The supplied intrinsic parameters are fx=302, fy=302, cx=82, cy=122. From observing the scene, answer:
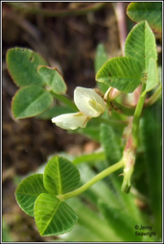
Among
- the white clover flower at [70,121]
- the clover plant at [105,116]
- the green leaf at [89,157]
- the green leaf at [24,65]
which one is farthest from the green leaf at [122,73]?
the green leaf at [89,157]

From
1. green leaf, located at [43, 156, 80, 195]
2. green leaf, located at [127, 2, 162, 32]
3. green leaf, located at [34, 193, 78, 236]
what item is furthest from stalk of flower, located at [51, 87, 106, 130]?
green leaf, located at [127, 2, 162, 32]

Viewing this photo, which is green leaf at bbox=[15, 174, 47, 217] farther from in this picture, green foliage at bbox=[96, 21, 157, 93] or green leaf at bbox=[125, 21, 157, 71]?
green leaf at bbox=[125, 21, 157, 71]

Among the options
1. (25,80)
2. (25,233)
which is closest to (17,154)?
(25,233)

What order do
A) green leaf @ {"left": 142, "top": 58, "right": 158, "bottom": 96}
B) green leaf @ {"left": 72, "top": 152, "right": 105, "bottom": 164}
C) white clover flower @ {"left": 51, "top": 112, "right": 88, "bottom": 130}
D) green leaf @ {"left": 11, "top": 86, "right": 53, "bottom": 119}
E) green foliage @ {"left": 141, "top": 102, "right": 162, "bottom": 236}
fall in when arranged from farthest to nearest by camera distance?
green leaf @ {"left": 72, "top": 152, "right": 105, "bottom": 164}, green foliage @ {"left": 141, "top": 102, "right": 162, "bottom": 236}, green leaf @ {"left": 11, "top": 86, "right": 53, "bottom": 119}, white clover flower @ {"left": 51, "top": 112, "right": 88, "bottom": 130}, green leaf @ {"left": 142, "top": 58, "right": 158, "bottom": 96}

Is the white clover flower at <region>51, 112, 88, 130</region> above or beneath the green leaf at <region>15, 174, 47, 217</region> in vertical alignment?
above

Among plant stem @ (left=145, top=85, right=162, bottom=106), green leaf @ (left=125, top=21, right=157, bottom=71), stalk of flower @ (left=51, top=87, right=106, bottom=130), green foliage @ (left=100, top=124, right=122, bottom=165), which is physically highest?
green leaf @ (left=125, top=21, right=157, bottom=71)

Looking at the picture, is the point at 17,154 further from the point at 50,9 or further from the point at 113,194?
the point at 50,9

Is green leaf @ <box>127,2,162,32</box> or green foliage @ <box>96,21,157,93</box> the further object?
green leaf @ <box>127,2,162,32</box>

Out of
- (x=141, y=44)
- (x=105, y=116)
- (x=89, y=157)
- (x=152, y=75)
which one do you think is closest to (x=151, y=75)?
(x=152, y=75)
